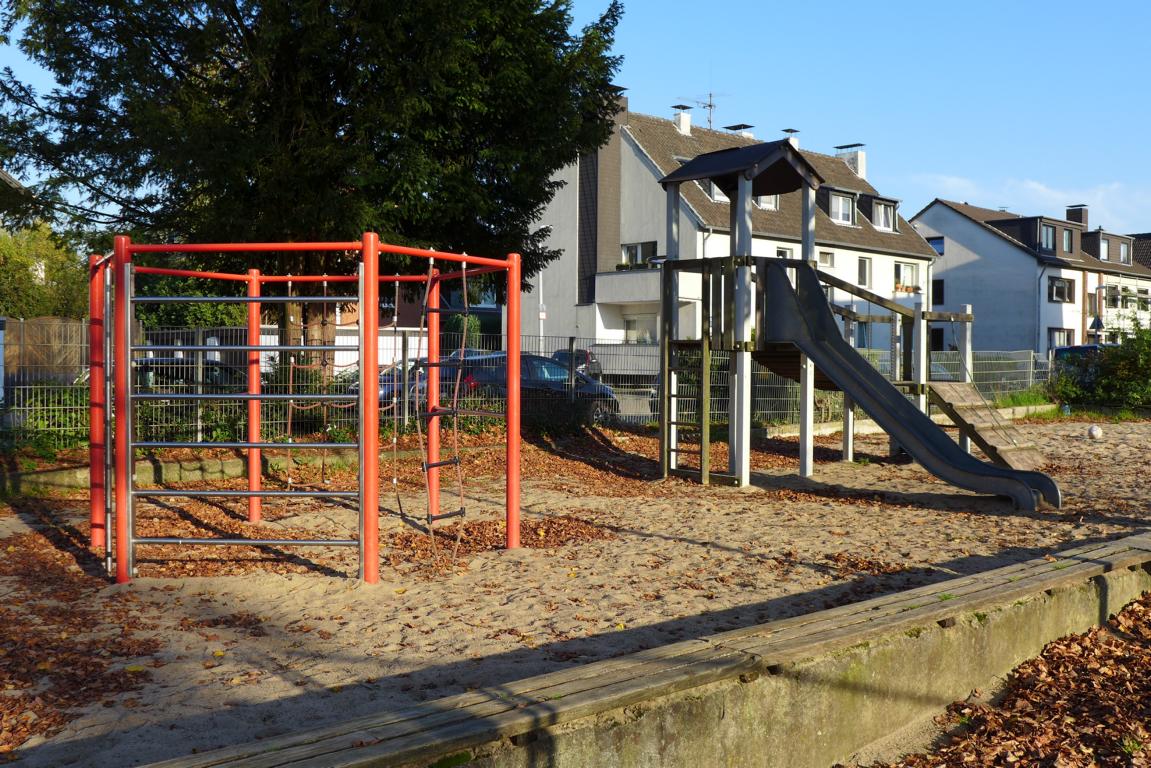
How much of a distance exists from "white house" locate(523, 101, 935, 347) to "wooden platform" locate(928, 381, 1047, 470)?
2428cm

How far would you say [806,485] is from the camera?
12039 mm

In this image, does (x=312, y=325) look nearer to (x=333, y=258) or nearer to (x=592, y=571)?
(x=333, y=258)

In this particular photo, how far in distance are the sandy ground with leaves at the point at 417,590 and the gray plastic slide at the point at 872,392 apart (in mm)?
346

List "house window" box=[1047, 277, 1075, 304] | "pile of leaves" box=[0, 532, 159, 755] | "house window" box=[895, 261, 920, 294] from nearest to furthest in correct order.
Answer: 1. "pile of leaves" box=[0, 532, 159, 755]
2. "house window" box=[895, 261, 920, 294]
3. "house window" box=[1047, 277, 1075, 304]

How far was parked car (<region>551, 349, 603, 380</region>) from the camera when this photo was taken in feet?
54.9

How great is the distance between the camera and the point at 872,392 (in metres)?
11.0

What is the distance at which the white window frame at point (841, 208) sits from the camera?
42.8 meters

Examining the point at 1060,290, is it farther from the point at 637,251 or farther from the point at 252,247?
the point at 252,247

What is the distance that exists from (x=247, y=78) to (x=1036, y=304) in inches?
1640

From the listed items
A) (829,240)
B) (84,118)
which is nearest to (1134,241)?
(829,240)

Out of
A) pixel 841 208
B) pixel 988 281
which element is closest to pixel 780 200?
pixel 841 208

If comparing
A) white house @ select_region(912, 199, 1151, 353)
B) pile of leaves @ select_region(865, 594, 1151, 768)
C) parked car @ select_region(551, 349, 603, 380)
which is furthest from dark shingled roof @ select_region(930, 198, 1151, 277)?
pile of leaves @ select_region(865, 594, 1151, 768)

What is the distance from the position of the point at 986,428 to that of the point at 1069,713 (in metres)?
6.85

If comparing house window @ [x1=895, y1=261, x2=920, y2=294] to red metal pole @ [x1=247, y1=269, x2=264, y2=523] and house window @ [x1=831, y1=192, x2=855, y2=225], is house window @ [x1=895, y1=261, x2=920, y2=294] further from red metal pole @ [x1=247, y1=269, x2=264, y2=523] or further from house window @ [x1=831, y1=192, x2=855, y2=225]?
red metal pole @ [x1=247, y1=269, x2=264, y2=523]
